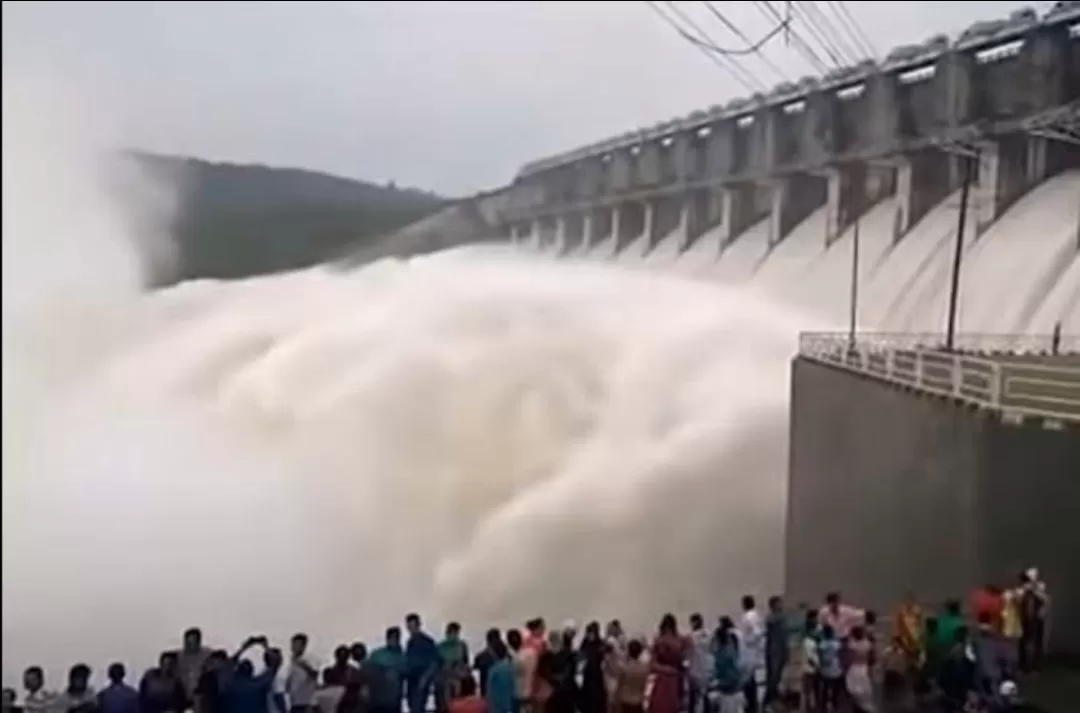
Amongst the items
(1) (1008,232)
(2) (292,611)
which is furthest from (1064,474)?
(1) (1008,232)

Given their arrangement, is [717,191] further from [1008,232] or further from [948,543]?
[948,543]

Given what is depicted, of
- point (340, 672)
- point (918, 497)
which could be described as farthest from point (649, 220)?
point (340, 672)

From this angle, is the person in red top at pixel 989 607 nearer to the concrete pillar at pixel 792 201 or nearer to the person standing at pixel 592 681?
the person standing at pixel 592 681

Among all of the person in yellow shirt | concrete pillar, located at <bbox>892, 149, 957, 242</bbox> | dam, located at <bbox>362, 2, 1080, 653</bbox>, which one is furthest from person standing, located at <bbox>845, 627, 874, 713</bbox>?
concrete pillar, located at <bbox>892, 149, 957, 242</bbox>

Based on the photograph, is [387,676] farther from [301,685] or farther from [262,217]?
[262,217]

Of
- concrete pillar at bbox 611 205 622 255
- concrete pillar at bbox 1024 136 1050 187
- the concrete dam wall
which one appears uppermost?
concrete pillar at bbox 611 205 622 255

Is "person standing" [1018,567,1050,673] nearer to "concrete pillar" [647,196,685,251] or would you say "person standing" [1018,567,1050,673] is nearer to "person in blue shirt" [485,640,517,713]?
"person in blue shirt" [485,640,517,713]

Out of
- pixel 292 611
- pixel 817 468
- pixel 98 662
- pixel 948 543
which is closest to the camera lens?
pixel 948 543
